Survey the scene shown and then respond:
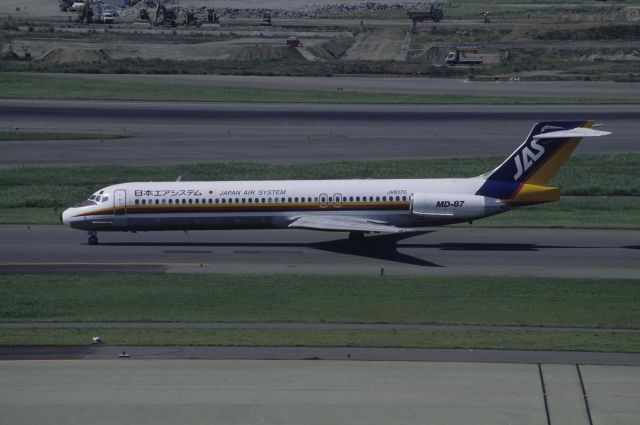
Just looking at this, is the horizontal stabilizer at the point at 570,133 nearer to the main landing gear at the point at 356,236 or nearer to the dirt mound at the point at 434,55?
the main landing gear at the point at 356,236

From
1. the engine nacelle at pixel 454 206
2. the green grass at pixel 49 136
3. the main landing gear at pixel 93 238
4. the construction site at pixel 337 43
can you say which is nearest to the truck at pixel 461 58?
the construction site at pixel 337 43

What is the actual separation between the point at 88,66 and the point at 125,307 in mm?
81098

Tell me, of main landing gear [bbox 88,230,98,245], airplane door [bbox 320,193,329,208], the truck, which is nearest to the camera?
airplane door [bbox 320,193,329,208]

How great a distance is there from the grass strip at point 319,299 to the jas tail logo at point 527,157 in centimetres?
747

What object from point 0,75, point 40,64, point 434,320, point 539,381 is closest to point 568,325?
point 434,320

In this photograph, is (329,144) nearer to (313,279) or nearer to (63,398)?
(313,279)

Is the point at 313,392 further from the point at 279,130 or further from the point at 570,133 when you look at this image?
the point at 279,130

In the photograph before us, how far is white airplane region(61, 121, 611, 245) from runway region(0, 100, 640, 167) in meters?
19.9

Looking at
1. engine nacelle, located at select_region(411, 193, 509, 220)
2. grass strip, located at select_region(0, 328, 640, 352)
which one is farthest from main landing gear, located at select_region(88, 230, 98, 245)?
grass strip, located at select_region(0, 328, 640, 352)

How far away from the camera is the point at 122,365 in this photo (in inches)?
1021

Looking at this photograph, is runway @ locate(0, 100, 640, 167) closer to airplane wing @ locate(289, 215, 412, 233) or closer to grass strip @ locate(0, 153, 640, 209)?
grass strip @ locate(0, 153, 640, 209)

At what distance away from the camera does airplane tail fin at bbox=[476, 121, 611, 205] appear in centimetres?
4350

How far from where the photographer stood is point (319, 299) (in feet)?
A: 114

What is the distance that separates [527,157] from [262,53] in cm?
8233
